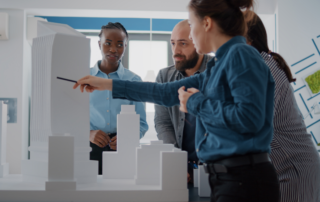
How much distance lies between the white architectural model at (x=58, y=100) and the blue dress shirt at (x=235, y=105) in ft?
1.82

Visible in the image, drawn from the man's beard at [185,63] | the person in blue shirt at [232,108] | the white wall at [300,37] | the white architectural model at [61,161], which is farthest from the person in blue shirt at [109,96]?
the white wall at [300,37]

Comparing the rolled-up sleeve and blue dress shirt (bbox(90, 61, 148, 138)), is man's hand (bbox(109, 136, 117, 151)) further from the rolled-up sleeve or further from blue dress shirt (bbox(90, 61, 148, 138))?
the rolled-up sleeve

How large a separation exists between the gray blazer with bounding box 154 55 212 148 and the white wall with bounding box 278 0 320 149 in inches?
101

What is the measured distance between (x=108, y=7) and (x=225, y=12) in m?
3.39

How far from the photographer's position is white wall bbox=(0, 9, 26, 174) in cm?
404

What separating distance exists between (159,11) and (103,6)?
74cm

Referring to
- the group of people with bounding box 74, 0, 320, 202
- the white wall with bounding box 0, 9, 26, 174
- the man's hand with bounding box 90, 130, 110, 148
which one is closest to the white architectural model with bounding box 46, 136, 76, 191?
the group of people with bounding box 74, 0, 320, 202

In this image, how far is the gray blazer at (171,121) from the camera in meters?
1.84

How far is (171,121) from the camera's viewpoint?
197 cm

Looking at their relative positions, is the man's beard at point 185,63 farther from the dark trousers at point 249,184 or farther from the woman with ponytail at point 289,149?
the dark trousers at point 249,184

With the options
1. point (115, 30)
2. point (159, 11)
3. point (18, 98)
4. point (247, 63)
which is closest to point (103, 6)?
point (159, 11)

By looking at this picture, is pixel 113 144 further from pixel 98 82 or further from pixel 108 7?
pixel 108 7

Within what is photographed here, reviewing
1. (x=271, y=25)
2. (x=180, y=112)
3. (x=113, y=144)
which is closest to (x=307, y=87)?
(x=271, y=25)

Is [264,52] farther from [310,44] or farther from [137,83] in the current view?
[310,44]
